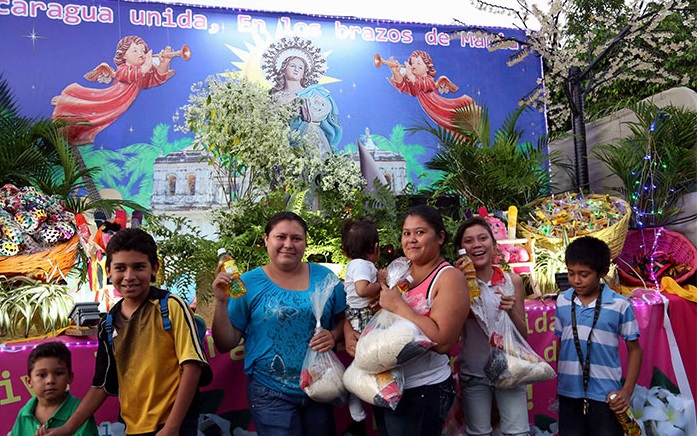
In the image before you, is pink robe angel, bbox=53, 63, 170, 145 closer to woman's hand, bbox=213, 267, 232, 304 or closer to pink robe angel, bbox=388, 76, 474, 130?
pink robe angel, bbox=388, 76, 474, 130

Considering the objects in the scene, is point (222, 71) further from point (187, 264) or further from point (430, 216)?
point (430, 216)

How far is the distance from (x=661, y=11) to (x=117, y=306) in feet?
17.3

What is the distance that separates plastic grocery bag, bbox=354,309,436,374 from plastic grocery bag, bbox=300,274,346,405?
146mm

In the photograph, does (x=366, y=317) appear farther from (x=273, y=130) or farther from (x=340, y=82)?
(x=340, y=82)

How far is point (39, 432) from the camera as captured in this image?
6.38 ft

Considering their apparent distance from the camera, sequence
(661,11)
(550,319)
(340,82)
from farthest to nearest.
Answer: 1. (340,82)
2. (661,11)
3. (550,319)

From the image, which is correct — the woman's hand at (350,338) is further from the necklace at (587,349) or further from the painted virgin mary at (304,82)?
the painted virgin mary at (304,82)

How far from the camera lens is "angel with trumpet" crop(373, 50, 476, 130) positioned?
21.7 ft

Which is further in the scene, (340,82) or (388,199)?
(340,82)

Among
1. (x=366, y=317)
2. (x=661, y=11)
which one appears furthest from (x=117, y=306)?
(x=661, y=11)

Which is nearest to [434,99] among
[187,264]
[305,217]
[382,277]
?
[305,217]

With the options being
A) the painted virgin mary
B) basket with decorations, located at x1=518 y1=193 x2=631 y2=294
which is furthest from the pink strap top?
the painted virgin mary

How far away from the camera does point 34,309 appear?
2682 millimetres

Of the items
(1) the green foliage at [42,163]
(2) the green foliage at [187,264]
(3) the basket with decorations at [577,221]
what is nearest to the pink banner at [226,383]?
(2) the green foliage at [187,264]
